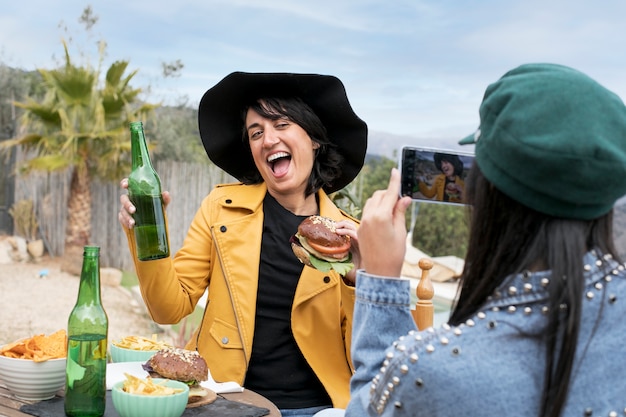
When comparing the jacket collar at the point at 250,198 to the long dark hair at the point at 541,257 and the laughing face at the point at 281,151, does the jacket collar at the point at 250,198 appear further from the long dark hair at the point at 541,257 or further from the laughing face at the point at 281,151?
the long dark hair at the point at 541,257

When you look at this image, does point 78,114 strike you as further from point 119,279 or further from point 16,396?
point 16,396

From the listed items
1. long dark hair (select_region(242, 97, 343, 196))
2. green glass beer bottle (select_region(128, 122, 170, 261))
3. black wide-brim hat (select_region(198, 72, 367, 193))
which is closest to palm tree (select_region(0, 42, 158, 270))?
black wide-brim hat (select_region(198, 72, 367, 193))

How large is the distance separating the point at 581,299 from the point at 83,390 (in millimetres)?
1331

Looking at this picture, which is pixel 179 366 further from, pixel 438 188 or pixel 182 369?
pixel 438 188

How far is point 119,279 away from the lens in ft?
37.4

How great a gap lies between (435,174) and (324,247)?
0.46 meters

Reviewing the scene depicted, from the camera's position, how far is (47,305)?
388 inches

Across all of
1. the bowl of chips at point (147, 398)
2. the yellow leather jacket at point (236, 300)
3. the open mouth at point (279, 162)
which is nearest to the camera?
the bowl of chips at point (147, 398)

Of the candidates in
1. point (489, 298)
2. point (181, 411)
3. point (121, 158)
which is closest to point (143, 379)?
point (181, 411)

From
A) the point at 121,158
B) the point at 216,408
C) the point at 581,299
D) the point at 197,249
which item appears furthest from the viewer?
the point at 121,158

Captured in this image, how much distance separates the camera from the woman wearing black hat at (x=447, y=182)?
79.0 inches

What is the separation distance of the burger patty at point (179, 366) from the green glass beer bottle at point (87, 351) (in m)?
0.17

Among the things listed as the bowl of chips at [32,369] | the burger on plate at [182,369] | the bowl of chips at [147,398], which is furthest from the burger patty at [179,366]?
the bowl of chips at [32,369]

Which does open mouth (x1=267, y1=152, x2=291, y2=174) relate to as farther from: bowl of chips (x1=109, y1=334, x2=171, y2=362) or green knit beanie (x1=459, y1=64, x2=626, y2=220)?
green knit beanie (x1=459, y1=64, x2=626, y2=220)
